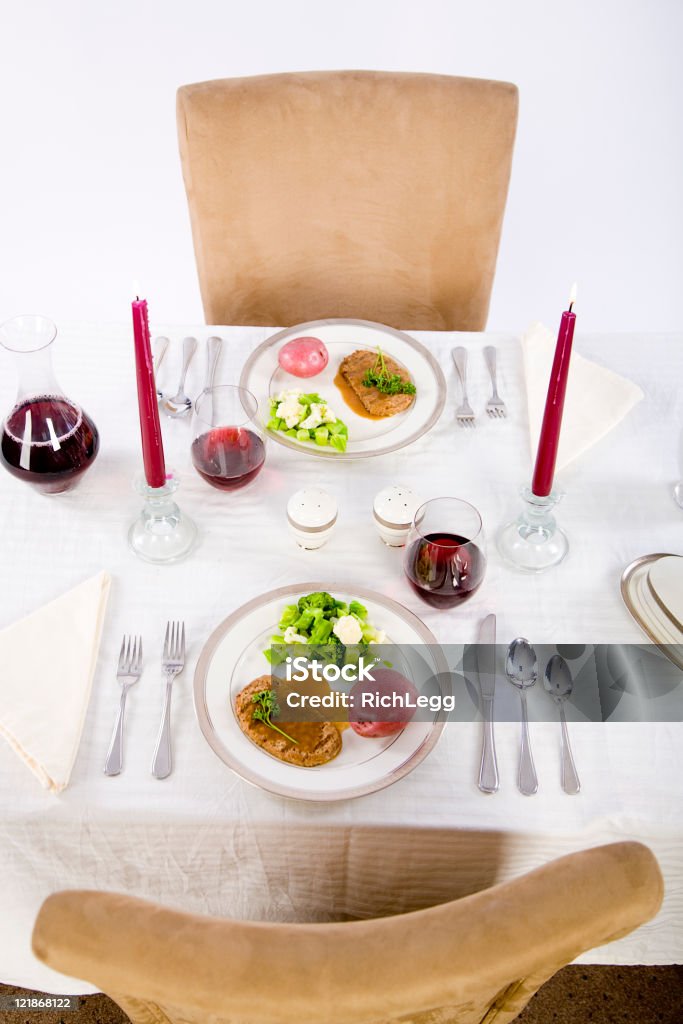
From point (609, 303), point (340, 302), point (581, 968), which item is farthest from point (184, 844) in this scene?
point (609, 303)

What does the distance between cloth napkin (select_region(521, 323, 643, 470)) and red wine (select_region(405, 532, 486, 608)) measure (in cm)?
27

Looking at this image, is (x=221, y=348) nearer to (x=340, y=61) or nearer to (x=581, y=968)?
(x=581, y=968)

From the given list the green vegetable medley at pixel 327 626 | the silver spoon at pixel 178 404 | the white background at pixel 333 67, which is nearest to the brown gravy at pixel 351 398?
the silver spoon at pixel 178 404

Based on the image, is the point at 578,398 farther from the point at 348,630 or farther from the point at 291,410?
the point at 348,630

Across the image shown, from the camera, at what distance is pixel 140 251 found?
8.57ft

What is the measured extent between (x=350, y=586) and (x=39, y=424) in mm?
417

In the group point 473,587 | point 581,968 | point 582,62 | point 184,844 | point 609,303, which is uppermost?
point 582,62

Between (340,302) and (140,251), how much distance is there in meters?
1.12

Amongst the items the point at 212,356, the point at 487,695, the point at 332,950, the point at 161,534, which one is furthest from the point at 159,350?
the point at 332,950

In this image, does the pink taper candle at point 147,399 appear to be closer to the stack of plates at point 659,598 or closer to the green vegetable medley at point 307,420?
the green vegetable medley at point 307,420

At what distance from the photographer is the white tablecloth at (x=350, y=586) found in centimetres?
92

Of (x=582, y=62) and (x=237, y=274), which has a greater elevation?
(x=582, y=62)

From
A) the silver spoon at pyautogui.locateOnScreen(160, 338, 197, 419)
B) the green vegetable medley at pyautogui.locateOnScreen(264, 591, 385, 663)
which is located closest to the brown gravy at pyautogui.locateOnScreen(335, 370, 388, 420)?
the silver spoon at pyautogui.locateOnScreen(160, 338, 197, 419)

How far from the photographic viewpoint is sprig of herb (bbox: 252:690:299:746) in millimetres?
958
